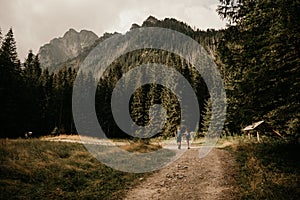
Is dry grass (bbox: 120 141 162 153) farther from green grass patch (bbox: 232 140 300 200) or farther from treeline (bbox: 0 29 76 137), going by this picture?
treeline (bbox: 0 29 76 137)

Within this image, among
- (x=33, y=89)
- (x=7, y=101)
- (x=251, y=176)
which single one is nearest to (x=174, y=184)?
(x=251, y=176)

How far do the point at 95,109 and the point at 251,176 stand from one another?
52372 millimetres

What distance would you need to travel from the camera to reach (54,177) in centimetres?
1223

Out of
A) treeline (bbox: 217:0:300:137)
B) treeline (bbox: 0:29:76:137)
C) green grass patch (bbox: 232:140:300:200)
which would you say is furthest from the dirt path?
treeline (bbox: 0:29:76:137)

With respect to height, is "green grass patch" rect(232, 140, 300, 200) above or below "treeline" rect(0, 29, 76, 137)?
below

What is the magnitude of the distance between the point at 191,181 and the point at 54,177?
6.72 metres

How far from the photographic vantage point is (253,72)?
11.1 metres

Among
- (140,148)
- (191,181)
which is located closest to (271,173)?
(191,181)

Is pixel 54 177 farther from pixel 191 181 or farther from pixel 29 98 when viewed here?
pixel 29 98

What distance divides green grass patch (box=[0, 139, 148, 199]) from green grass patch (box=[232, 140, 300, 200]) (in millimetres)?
5587

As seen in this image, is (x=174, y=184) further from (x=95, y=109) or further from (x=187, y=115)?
(x=95, y=109)

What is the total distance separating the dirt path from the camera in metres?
11.2

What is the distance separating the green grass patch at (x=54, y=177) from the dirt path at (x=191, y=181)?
1.02 meters

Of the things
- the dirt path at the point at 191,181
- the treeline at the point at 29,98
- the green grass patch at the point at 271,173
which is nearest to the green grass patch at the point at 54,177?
the dirt path at the point at 191,181
